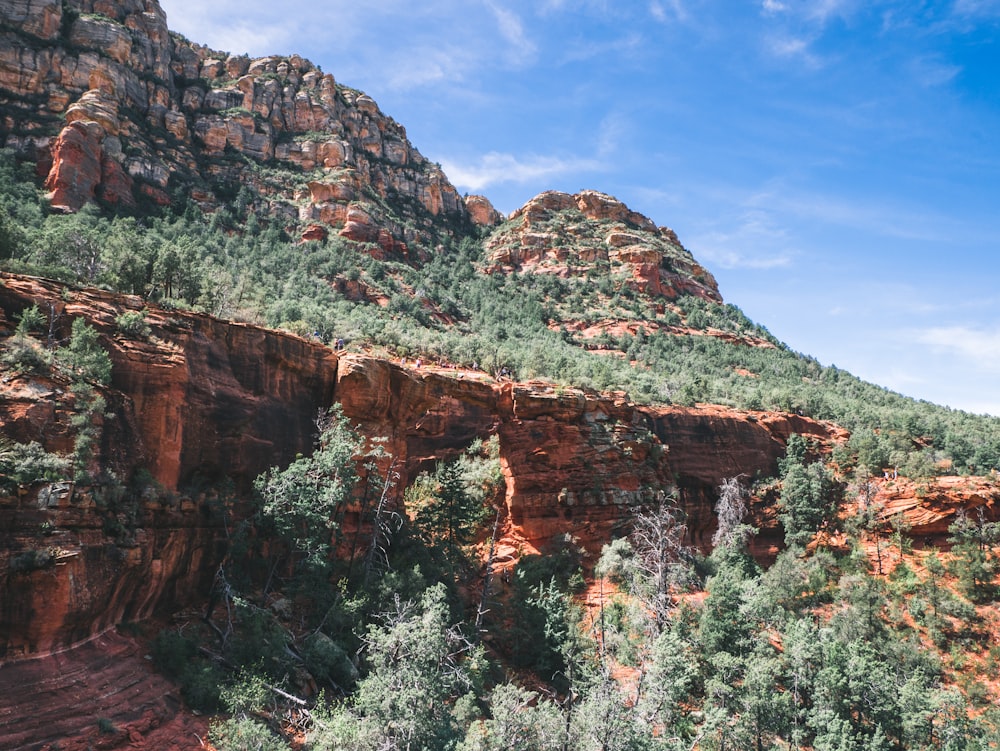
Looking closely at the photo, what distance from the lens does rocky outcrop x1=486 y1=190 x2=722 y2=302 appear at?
258 feet

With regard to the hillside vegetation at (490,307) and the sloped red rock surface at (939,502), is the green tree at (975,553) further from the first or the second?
the hillside vegetation at (490,307)

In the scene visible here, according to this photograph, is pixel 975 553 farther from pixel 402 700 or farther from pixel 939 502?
pixel 402 700

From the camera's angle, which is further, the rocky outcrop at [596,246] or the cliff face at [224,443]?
the rocky outcrop at [596,246]

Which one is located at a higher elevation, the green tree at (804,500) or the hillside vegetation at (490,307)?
the hillside vegetation at (490,307)

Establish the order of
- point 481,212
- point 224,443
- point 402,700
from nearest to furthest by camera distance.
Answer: point 402,700 → point 224,443 → point 481,212

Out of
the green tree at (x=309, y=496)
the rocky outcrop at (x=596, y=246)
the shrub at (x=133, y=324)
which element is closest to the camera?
the shrub at (x=133, y=324)

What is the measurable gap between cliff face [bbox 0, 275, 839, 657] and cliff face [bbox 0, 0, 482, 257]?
107 ft

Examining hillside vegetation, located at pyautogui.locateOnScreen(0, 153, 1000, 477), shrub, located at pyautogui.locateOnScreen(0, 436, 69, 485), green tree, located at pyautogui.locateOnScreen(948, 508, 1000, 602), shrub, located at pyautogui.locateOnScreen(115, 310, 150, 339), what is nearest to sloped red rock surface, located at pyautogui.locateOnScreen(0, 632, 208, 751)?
shrub, located at pyautogui.locateOnScreen(0, 436, 69, 485)

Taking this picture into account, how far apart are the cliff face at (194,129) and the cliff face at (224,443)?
3263 centimetres

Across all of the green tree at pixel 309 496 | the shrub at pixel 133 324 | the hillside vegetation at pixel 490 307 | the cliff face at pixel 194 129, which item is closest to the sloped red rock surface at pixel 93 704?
the green tree at pixel 309 496

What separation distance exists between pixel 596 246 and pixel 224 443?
7019cm

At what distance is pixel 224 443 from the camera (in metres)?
20.3

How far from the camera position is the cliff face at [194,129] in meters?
48.2

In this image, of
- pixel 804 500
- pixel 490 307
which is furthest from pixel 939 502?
pixel 490 307
